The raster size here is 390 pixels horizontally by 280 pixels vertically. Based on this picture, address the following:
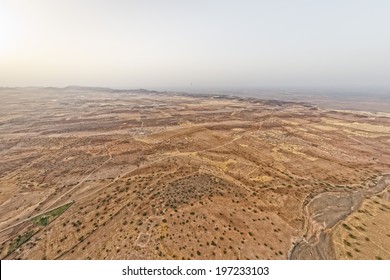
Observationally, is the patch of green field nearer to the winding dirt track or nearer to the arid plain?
the arid plain

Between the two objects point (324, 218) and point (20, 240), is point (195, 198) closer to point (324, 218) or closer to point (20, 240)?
point (324, 218)

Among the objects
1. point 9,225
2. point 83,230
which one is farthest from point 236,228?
point 9,225

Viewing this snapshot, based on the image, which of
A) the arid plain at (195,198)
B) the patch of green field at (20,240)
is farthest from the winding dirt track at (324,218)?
the patch of green field at (20,240)

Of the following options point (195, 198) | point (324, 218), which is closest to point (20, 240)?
point (195, 198)

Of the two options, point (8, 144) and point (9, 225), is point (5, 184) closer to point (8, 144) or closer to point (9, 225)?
point (9, 225)

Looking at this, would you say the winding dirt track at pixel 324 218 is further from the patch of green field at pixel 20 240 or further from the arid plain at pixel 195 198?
the patch of green field at pixel 20 240

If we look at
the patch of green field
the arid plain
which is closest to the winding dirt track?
the arid plain

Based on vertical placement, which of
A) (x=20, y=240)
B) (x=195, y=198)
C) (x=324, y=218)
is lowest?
(x=20, y=240)
